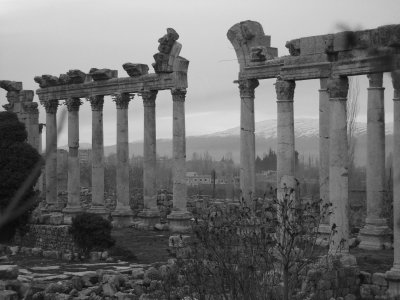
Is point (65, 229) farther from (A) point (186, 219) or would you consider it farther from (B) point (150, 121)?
(B) point (150, 121)

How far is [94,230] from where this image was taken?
2428cm

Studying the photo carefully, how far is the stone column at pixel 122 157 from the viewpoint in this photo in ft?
109

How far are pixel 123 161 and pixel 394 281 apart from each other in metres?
19.4

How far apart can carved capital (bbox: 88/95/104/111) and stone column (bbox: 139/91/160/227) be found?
3.45m

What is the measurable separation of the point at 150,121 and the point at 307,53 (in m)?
14.3

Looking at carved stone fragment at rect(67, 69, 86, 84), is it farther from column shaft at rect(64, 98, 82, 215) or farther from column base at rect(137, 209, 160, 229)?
column base at rect(137, 209, 160, 229)

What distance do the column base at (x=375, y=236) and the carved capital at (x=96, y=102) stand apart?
1591cm

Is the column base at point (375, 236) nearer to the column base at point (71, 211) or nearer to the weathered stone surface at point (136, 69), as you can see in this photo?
the weathered stone surface at point (136, 69)

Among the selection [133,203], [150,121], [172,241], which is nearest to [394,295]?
[172,241]

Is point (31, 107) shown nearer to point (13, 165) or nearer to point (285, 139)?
point (13, 165)

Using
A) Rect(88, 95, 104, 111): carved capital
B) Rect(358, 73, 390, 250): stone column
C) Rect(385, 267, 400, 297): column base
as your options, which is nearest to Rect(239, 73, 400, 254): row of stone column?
Rect(358, 73, 390, 250): stone column

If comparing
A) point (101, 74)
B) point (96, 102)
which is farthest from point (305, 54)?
point (96, 102)

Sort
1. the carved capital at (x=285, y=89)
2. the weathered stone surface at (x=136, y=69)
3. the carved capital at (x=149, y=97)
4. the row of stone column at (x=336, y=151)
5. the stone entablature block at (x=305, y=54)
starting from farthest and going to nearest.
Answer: the weathered stone surface at (x=136, y=69), the carved capital at (x=149, y=97), the carved capital at (x=285, y=89), the row of stone column at (x=336, y=151), the stone entablature block at (x=305, y=54)

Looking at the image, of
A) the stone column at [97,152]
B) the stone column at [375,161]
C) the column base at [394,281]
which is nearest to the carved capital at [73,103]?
the stone column at [97,152]
